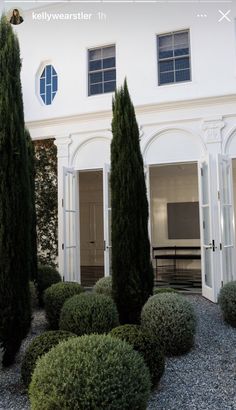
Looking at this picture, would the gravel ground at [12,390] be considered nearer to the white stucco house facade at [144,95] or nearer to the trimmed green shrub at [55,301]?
the trimmed green shrub at [55,301]

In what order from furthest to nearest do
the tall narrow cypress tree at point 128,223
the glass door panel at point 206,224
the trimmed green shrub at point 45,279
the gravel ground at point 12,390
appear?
the glass door panel at point 206,224 < the trimmed green shrub at point 45,279 < the tall narrow cypress tree at point 128,223 < the gravel ground at point 12,390

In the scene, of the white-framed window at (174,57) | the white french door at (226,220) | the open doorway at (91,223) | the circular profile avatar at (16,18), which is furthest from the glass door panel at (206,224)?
the open doorway at (91,223)

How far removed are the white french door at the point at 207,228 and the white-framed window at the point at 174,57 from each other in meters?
1.91

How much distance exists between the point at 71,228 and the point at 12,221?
14.4ft

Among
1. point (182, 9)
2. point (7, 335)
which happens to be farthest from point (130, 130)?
point (182, 9)

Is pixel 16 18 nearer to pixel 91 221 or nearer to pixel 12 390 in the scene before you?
pixel 91 221

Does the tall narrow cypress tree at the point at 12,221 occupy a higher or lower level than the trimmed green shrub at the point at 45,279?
higher

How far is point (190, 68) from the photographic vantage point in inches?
303

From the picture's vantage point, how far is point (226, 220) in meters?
7.20

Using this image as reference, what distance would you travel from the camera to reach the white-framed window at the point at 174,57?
777cm

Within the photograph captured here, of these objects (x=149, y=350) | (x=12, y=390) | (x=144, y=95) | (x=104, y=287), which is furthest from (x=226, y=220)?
(x=12, y=390)

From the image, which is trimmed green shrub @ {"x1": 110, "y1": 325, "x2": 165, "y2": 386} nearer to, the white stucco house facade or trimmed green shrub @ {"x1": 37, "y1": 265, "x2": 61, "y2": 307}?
trimmed green shrub @ {"x1": 37, "y1": 265, "x2": 61, "y2": 307}

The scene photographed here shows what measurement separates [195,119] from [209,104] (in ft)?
1.26

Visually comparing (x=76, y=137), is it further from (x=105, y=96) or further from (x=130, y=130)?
(x=130, y=130)
